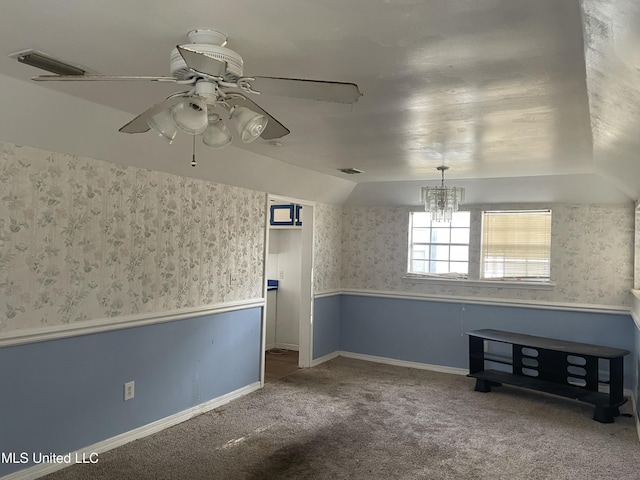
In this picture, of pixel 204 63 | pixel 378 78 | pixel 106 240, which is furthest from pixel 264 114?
pixel 106 240

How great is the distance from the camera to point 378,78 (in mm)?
2359

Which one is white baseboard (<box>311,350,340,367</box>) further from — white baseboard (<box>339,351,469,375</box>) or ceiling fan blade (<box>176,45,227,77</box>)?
ceiling fan blade (<box>176,45,227,77</box>)

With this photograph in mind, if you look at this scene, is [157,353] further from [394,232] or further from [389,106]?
[394,232]

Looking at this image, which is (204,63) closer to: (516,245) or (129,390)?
(129,390)

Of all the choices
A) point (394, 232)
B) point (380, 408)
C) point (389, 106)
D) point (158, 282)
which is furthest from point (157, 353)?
point (394, 232)

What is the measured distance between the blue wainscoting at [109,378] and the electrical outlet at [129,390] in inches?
1.1

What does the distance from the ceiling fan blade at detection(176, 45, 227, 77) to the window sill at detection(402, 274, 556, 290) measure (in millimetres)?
4817

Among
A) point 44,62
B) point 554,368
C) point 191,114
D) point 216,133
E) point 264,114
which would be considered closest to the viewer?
point 191,114

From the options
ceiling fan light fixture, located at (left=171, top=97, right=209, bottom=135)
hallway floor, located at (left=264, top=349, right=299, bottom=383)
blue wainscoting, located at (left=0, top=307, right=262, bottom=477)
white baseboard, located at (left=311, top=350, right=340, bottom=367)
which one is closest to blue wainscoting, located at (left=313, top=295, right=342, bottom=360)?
white baseboard, located at (left=311, top=350, right=340, bottom=367)

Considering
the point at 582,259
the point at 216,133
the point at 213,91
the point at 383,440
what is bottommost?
the point at 383,440

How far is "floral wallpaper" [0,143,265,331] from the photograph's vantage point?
9.43 ft

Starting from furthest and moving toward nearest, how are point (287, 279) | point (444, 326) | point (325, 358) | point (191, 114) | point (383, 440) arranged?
1. point (287, 279)
2. point (325, 358)
3. point (444, 326)
4. point (383, 440)
5. point (191, 114)

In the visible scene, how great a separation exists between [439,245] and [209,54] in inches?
187

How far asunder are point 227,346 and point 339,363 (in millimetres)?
2015
